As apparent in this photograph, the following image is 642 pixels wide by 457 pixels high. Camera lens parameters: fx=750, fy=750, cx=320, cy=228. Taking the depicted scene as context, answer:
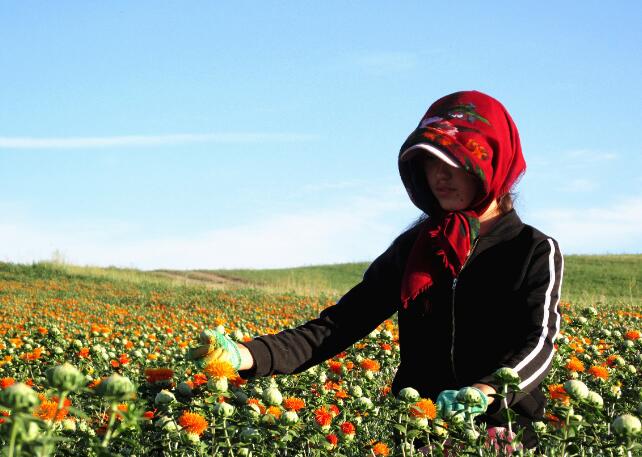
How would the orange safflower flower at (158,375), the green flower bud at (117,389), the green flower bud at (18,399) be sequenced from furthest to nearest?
the orange safflower flower at (158,375)
the green flower bud at (117,389)
the green flower bud at (18,399)

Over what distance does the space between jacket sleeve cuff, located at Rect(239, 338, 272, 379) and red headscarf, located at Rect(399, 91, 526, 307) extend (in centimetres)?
67

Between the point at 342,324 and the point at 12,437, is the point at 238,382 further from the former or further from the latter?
the point at 12,437

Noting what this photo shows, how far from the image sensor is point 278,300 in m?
17.0

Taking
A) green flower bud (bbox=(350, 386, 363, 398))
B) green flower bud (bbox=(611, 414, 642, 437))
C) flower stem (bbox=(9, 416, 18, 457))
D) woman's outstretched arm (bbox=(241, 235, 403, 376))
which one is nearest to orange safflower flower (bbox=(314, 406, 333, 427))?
woman's outstretched arm (bbox=(241, 235, 403, 376))

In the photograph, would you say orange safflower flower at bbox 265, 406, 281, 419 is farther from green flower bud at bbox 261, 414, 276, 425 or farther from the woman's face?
the woman's face

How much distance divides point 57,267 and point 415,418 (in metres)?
30.9

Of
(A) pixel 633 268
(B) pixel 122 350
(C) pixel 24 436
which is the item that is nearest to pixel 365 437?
(C) pixel 24 436

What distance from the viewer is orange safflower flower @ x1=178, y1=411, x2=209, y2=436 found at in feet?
7.95

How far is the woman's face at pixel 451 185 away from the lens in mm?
3287

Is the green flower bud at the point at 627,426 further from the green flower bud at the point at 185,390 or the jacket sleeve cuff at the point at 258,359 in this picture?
the jacket sleeve cuff at the point at 258,359

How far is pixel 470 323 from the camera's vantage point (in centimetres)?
334

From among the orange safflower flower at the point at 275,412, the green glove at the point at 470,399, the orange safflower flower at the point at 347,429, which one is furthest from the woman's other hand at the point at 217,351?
the green glove at the point at 470,399

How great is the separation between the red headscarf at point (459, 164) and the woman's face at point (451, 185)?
3cm

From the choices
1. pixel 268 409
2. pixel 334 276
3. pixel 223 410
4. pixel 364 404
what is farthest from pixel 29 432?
pixel 334 276
